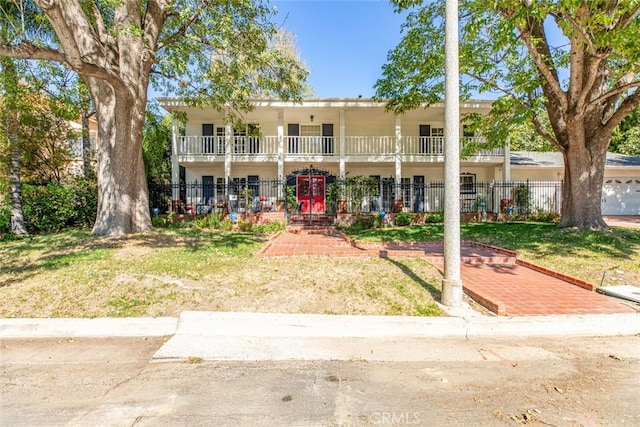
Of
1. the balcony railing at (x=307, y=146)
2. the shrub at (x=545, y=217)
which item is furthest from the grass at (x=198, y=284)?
the shrub at (x=545, y=217)

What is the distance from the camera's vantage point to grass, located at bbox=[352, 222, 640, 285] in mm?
5926

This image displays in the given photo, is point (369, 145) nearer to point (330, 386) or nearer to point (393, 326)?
point (393, 326)

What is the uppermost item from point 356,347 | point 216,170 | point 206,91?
point 206,91

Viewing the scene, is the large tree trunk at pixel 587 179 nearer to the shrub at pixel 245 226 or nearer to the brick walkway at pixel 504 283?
the brick walkway at pixel 504 283

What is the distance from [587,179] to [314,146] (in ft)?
38.4

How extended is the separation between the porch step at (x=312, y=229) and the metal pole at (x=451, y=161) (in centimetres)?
719

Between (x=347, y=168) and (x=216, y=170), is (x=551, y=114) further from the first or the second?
(x=216, y=170)

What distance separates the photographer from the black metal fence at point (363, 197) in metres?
14.3

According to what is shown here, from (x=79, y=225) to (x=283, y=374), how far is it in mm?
12703

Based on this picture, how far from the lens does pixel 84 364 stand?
3.17m

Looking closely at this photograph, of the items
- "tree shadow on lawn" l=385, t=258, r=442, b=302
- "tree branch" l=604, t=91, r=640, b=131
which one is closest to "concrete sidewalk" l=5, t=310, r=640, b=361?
"tree shadow on lawn" l=385, t=258, r=442, b=302

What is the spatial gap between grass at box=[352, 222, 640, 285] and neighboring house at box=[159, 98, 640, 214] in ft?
20.5

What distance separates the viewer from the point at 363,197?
14.2m

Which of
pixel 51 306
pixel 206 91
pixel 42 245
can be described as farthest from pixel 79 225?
pixel 51 306
